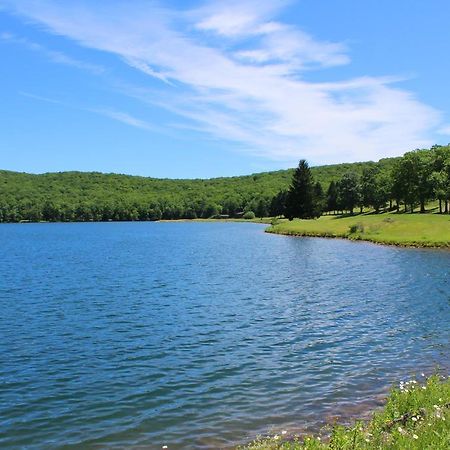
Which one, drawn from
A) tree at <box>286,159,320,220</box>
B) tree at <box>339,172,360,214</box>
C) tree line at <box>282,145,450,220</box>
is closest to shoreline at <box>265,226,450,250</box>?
tree line at <box>282,145,450,220</box>

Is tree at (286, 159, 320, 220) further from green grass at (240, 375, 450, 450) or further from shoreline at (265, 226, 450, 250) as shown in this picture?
green grass at (240, 375, 450, 450)

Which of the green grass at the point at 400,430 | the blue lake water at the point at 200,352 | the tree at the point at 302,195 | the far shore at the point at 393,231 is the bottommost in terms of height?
the blue lake water at the point at 200,352

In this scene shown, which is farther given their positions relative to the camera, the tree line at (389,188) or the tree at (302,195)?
the tree at (302,195)

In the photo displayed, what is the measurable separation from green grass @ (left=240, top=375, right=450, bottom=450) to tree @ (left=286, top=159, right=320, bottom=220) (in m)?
126

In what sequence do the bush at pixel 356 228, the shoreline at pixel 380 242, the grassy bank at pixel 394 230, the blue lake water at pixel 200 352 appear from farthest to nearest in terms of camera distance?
1. the bush at pixel 356 228
2. the grassy bank at pixel 394 230
3. the shoreline at pixel 380 242
4. the blue lake water at pixel 200 352

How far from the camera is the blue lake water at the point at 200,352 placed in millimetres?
13406

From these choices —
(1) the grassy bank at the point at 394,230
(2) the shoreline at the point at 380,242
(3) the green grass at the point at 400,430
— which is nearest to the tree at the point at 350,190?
(1) the grassy bank at the point at 394,230

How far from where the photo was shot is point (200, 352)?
20.0 m

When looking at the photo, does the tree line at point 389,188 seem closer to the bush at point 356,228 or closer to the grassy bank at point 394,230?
the grassy bank at point 394,230

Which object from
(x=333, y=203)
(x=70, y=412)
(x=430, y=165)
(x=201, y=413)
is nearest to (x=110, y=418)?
(x=70, y=412)

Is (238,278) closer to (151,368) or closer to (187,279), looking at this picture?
(187,279)

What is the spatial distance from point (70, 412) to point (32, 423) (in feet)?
3.56

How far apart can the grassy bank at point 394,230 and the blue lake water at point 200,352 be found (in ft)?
102

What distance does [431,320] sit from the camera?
83.1ft
